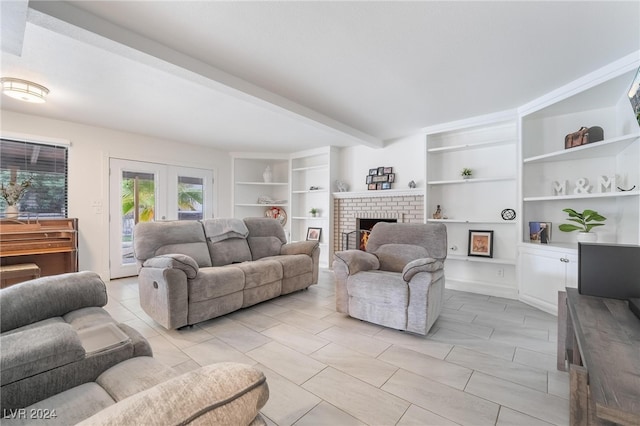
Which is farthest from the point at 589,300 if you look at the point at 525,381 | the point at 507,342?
the point at 507,342

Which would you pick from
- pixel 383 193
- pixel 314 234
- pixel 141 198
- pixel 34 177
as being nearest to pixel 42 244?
pixel 34 177

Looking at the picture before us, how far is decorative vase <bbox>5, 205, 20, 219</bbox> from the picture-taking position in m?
3.33

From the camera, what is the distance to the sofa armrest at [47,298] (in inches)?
50.8

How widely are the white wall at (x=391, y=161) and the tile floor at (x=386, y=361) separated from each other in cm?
221

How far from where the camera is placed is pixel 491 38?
202cm

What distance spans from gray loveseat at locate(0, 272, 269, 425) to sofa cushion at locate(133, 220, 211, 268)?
1248 millimetres

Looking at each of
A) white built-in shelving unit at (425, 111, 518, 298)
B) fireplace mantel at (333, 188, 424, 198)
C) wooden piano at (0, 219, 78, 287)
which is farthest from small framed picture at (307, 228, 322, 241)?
wooden piano at (0, 219, 78, 287)

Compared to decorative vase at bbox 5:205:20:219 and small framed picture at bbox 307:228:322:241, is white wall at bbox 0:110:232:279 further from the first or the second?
small framed picture at bbox 307:228:322:241

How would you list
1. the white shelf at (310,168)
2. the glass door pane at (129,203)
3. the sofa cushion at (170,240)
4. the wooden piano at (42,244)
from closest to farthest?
the sofa cushion at (170,240), the wooden piano at (42,244), the glass door pane at (129,203), the white shelf at (310,168)

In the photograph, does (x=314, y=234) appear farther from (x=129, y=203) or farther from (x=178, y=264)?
(x=178, y=264)

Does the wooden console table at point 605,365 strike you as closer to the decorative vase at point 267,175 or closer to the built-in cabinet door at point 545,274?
the built-in cabinet door at point 545,274

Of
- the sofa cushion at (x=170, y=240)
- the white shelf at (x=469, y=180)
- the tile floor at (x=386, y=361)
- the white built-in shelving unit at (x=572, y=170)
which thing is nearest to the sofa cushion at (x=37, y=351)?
the tile floor at (x=386, y=361)

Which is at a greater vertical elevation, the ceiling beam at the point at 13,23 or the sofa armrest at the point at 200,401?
the ceiling beam at the point at 13,23

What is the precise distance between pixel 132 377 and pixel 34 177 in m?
4.31
